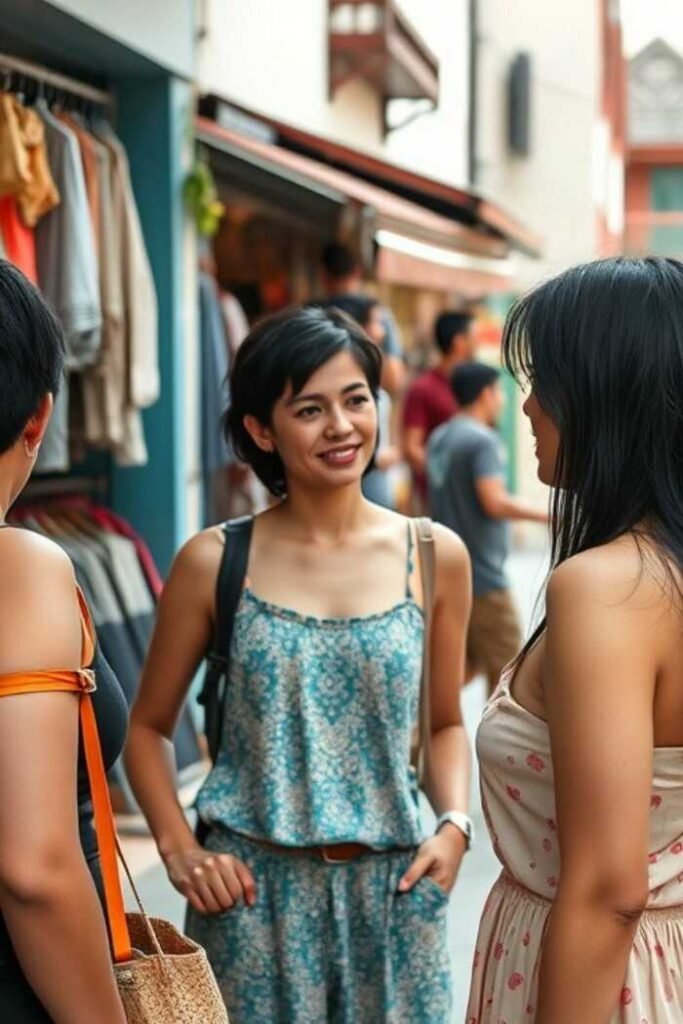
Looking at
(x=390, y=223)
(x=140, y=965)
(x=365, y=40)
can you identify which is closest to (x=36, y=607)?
(x=140, y=965)

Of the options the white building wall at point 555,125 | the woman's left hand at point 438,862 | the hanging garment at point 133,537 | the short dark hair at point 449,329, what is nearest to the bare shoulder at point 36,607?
the woman's left hand at point 438,862

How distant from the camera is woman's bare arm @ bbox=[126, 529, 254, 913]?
290 cm

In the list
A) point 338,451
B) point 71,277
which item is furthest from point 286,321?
point 71,277

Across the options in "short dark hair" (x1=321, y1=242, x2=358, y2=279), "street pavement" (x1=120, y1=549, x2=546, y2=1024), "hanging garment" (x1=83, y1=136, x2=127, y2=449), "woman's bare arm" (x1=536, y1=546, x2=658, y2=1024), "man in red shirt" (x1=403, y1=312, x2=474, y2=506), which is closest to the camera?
"woman's bare arm" (x1=536, y1=546, x2=658, y2=1024)

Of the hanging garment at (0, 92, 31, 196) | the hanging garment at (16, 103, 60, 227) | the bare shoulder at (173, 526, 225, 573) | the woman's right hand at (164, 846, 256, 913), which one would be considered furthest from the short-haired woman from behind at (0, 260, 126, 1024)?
the hanging garment at (16, 103, 60, 227)

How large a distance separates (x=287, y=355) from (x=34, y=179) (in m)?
2.90

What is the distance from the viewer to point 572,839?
1.85 meters

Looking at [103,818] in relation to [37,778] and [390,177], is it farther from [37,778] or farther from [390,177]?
[390,177]

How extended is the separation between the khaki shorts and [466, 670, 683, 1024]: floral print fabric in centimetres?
501

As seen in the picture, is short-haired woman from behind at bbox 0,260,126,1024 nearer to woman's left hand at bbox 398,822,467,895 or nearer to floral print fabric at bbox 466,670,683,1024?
floral print fabric at bbox 466,670,683,1024

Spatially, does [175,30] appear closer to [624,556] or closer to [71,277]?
[71,277]

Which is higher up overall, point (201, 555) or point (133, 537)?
point (201, 555)

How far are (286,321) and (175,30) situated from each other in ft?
15.4

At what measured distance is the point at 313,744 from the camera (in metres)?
2.85
